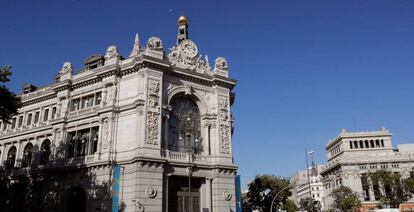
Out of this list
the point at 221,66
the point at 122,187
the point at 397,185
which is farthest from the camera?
the point at 397,185

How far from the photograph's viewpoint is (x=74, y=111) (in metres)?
40.3

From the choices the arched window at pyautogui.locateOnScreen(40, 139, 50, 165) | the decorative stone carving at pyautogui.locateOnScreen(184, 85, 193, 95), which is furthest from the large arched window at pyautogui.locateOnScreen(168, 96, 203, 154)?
the arched window at pyautogui.locateOnScreen(40, 139, 50, 165)

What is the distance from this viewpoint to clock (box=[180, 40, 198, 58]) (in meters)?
40.1

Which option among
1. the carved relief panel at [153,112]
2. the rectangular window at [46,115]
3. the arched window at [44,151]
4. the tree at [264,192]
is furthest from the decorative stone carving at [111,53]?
the tree at [264,192]

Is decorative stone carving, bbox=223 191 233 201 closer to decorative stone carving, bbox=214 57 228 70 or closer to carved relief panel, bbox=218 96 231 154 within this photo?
carved relief panel, bbox=218 96 231 154

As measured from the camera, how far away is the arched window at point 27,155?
145ft

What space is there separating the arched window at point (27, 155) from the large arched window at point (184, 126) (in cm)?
1904

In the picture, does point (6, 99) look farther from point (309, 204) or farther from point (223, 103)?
point (309, 204)

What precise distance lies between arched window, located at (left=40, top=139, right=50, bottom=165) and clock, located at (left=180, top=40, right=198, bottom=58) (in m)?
18.7

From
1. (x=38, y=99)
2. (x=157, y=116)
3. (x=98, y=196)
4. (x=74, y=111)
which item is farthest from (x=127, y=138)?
(x=38, y=99)

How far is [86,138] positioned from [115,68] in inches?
311

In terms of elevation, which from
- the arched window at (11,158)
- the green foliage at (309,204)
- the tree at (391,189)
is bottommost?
the green foliage at (309,204)

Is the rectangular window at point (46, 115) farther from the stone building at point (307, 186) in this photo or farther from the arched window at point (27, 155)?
the stone building at point (307, 186)

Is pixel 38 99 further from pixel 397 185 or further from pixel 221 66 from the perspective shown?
pixel 397 185
